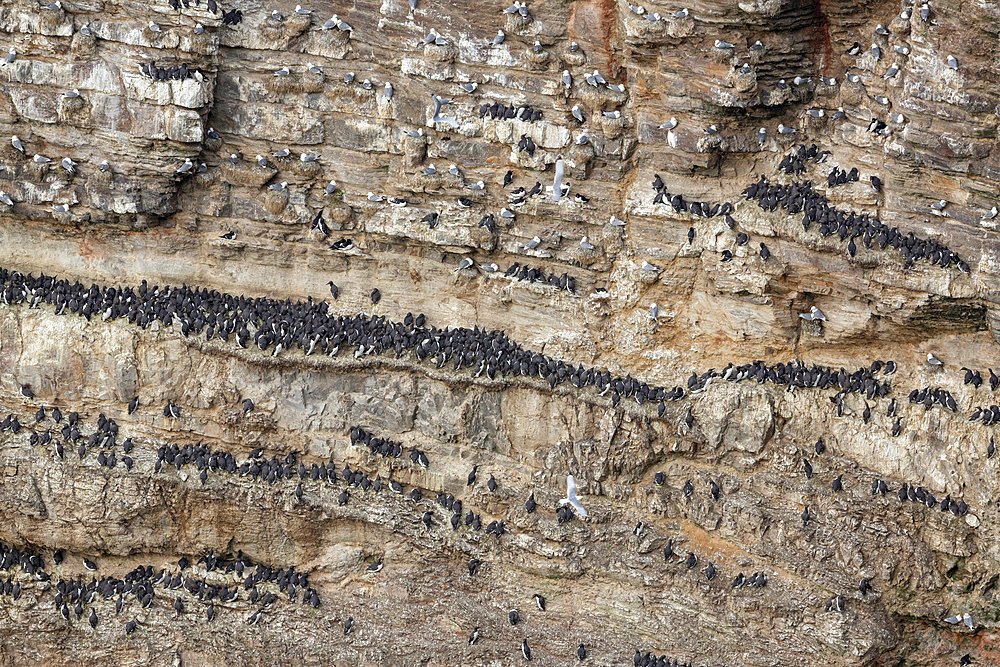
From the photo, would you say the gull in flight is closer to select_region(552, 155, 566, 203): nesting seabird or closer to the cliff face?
the cliff face

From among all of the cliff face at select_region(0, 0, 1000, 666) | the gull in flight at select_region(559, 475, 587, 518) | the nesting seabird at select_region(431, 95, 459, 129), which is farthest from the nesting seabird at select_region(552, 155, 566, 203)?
the gull in flight at select_region(559, 475, 587, 518)

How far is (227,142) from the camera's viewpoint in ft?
90.5

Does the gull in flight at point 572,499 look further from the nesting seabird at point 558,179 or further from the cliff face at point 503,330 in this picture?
the nesting seabird at point 558,179

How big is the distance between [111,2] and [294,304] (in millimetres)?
6790

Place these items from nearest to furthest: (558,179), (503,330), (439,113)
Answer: (558,179) < (439,113) < (503,330)

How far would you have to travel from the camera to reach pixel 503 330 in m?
27.1

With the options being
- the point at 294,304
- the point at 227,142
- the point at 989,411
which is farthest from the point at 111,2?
the point at 989,411

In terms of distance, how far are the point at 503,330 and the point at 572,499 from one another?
3.96 metres

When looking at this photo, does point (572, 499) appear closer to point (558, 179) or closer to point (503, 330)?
point (503, 330)

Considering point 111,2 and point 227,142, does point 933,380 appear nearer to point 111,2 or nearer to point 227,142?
point 227,142

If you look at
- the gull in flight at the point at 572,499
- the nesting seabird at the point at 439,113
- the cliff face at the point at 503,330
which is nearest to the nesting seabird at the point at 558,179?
the cliff face at the point at 503,330

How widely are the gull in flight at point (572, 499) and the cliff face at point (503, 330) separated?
0.37 m

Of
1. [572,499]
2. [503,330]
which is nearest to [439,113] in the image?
[503,330]

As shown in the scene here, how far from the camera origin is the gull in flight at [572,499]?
25078 mm
